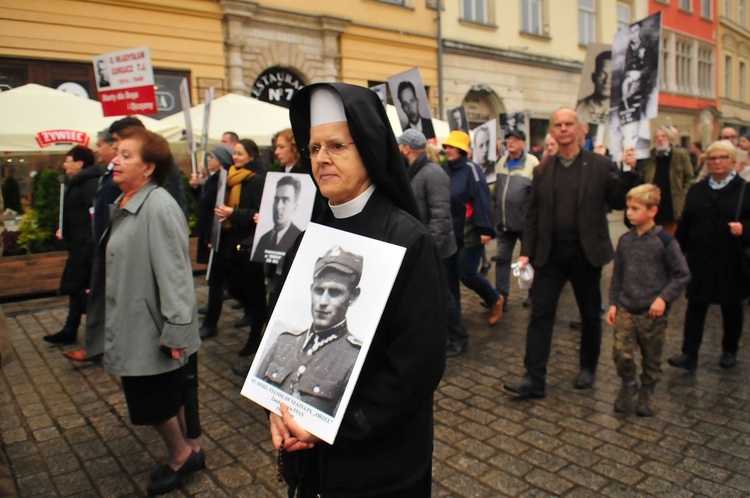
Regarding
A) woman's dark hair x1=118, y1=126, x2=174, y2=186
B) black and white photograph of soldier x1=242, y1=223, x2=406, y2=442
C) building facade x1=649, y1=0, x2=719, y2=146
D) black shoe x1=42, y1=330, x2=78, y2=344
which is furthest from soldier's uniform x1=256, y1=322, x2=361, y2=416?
building facade x1=649, y1=0, x2=719, y2=146

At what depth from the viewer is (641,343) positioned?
4.13 meters

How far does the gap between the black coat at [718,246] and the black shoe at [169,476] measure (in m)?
4.04

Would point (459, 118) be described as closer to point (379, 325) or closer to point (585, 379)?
point (585, 379)

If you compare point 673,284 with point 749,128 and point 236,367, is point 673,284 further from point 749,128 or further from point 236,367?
point 749,128

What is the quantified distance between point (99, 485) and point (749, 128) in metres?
46.6

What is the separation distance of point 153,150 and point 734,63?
44.2 m

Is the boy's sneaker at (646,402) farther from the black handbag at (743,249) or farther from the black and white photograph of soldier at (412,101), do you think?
the black and white photograph of soldier at (412,101)

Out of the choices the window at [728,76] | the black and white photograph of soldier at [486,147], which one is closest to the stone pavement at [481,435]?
the black and white photograph of soldier at [486,147]

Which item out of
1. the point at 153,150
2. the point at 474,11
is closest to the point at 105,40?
the point at 153,150

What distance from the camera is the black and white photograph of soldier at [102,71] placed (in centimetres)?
884

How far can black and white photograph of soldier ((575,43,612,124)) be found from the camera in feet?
23.3

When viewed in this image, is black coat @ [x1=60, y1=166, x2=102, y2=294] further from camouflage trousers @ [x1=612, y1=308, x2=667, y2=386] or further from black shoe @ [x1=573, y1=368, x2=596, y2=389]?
camouflage trousers @ [x1=612, y1=308, x2=667, y2=386]

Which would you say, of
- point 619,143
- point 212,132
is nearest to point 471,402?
point 619,143

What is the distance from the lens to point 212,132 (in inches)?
437
